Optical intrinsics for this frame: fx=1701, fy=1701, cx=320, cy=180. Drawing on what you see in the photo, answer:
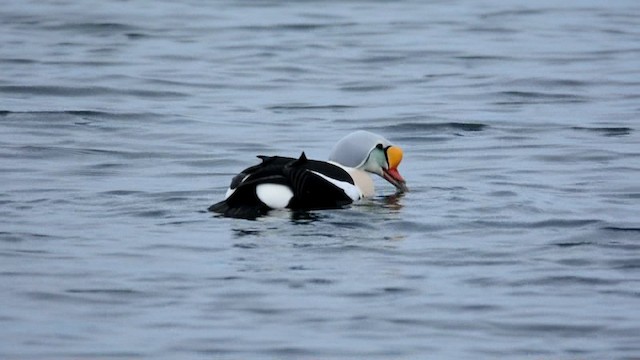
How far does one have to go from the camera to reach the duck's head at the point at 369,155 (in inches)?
443

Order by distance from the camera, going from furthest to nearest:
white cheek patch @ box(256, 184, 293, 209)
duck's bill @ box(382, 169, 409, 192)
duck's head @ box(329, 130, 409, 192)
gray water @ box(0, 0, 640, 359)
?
duck's bill @ box(382, 169, 409, 192), duck's head @ box(329, 130, 409, 192), white cheek patch @ box(256, 184, 293, 209), gray water @ box(0, 0, 640, 359)

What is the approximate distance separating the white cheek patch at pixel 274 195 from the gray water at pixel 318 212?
74 mm

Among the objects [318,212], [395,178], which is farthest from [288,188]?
[395,178]

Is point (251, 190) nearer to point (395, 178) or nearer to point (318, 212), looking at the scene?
point (318, 212)

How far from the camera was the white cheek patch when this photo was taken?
1009cm

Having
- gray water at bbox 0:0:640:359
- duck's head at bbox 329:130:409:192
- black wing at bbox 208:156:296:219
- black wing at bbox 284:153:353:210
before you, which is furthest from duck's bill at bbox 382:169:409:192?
black wing at bbox 208:156:296:219

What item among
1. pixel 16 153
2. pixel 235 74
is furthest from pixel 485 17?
pixel 16 153

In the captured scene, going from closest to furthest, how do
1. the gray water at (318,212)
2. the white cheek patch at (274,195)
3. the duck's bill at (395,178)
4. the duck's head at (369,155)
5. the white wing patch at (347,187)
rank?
the gray water at (318,212) → the white cheek patch at (274,195) → the white wing patch at (347,187) → the duck's head at (369,155) → the duck's bill at (395,178)

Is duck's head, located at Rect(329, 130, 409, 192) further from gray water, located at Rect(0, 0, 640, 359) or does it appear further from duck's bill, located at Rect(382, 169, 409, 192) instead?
gray water, located at Rect(0, 0, 640, 359)

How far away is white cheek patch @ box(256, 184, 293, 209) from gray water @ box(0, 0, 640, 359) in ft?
0.24

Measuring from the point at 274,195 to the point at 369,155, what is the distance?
1341 millimetres

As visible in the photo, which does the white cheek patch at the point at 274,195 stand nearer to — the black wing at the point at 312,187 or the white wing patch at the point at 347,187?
the black wing at the point at 312,187

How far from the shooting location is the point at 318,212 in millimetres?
10328

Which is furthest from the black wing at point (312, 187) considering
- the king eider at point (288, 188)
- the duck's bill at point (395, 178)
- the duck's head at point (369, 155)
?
the duck's bill at point (395, 178)
